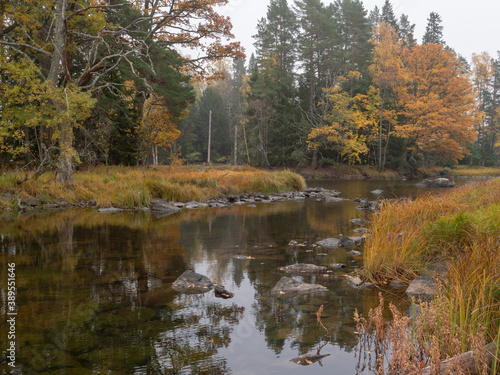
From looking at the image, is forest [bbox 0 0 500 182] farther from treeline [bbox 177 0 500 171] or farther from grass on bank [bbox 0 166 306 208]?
grass on bank [bbox 0 166 306 208]

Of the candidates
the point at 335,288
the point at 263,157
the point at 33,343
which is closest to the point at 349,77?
the point at 263,157

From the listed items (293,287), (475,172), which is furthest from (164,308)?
(475,172)

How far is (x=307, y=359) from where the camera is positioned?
10.6 feet

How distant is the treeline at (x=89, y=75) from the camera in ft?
42.6

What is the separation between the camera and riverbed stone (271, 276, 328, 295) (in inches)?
193

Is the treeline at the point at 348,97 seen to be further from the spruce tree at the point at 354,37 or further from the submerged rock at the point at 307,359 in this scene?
the submerged rock at the point at 307,359

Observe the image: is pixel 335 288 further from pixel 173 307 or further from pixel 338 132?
pixel 338 132

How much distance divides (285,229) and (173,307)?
595cm

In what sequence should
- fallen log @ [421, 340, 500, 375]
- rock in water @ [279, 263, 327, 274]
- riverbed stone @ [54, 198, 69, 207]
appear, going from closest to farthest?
fallen log @ [421, 340, 500, 375] < rock in water @ [279, 263, 327, 274] < riverbed stone @ [54, 198, 69, 207]

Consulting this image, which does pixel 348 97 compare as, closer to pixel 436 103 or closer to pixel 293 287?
pixel 436 103

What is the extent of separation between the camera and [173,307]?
434cm

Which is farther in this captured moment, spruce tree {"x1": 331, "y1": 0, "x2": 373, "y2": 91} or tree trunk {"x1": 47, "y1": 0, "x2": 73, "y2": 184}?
spruce tree {"x1": 331, "y1": 0, "x2": 373, "y2": 91}

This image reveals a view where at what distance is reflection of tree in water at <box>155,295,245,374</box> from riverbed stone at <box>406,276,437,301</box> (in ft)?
7.34

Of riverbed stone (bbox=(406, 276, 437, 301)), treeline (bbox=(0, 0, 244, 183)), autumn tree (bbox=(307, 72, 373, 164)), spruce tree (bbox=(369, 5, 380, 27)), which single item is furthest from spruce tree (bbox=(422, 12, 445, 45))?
riverbed stone (bbox=(406, 276, 437, 301))
